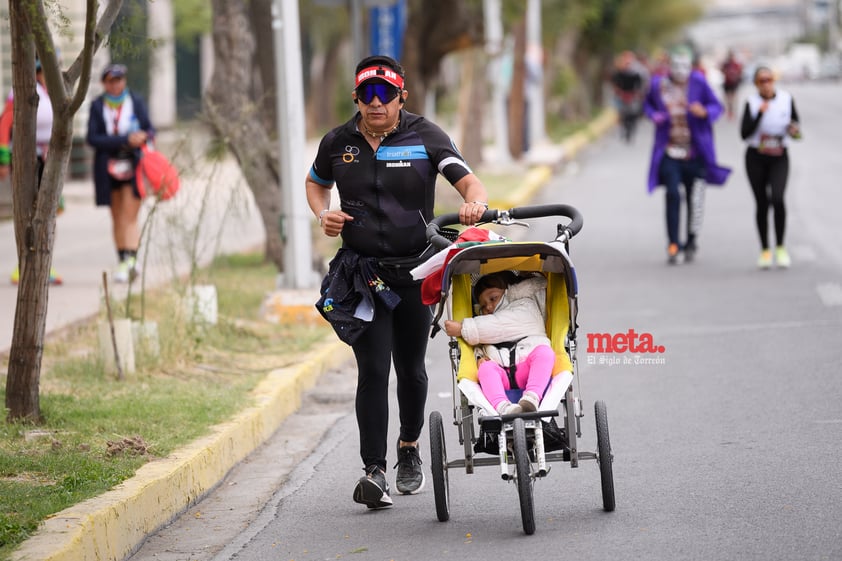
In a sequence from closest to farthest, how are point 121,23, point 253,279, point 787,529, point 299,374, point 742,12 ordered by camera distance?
point 787,529, point 121,23, point 299,374, point 253,279, point 742,12

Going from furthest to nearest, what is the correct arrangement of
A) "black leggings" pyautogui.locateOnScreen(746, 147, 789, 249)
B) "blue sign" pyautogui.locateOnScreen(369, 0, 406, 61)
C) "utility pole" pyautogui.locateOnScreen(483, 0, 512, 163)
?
"utility pole" pyautogui.locateOnScreen(483, 0, 512, 163) → "blue sign" pyautogui.locateOnScreen(369, 0, 406, 61) → "black leggings" pyautogui.locateOnScreen(746, 147, 789, 249)

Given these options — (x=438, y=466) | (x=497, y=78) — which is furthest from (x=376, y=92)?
(x=497, y=78)

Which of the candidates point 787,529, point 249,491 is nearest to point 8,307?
point 249,491

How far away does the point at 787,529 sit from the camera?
5.95m

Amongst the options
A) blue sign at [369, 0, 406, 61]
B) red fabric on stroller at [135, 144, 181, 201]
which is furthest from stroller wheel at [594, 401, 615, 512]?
blue sign at [369, 0, 406, 61]

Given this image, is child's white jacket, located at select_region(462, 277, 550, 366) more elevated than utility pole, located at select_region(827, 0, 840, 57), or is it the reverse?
utility pole, located at select_region(827, 0, 840, 57)

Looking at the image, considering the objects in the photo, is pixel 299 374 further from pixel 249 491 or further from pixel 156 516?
pixel 156 516

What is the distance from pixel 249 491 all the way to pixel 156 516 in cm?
87

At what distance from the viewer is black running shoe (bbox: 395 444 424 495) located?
701 cm

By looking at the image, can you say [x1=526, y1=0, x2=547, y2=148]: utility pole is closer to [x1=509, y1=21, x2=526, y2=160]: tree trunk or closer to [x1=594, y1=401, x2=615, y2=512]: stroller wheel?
[x1=509, y1=21, x2=526, y2=160]: tree trunk

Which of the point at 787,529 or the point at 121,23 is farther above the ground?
the point at 121,23

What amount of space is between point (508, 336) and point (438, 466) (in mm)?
627

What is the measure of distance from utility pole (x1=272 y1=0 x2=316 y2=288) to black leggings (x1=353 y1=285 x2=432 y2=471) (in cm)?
524

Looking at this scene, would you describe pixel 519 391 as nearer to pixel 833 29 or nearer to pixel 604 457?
pixel 604 457
